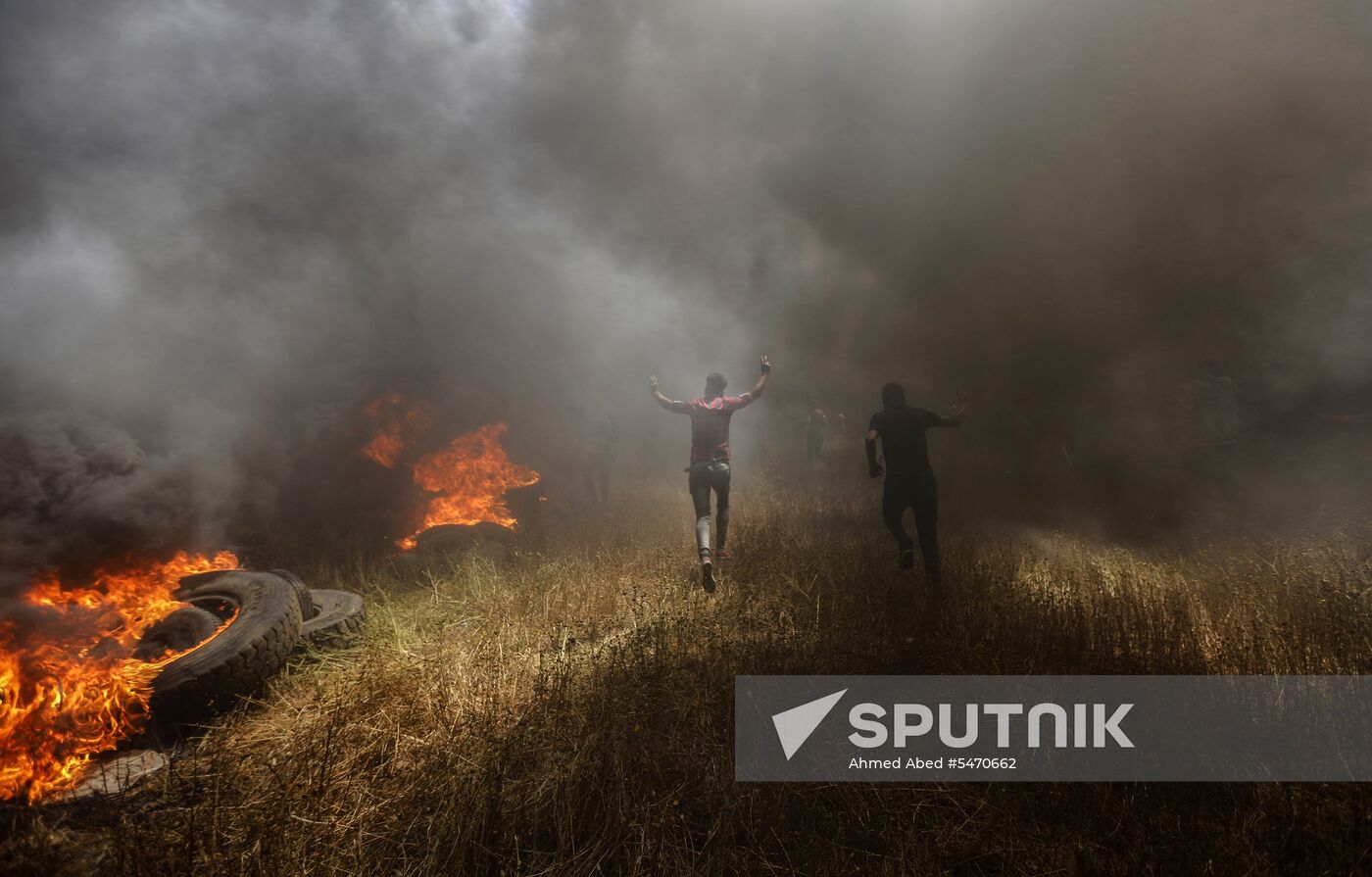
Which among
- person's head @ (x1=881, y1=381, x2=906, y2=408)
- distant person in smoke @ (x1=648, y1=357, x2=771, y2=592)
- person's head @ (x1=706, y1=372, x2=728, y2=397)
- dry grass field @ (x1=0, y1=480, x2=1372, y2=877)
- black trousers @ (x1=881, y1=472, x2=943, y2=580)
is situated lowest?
dry grass field @ (x1=0, y1=480, x2=1372, y2=877)

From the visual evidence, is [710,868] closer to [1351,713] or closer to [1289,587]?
[1351,713]

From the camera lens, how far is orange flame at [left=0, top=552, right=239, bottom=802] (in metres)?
2.81

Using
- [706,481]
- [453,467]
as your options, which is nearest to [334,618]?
[706,481]

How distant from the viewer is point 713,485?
6199 mm

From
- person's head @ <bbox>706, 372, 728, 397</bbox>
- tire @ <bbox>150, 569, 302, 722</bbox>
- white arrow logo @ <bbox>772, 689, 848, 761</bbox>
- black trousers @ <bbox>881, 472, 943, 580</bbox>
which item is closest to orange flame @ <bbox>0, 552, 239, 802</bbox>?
tire @ <bbox>150, 569, 302, 722</bbox>

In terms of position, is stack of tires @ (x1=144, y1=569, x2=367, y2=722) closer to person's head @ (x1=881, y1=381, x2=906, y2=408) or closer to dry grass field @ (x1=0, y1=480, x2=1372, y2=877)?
dry grass field @ (x1=0, y1=480, x2=1372, y2=877)

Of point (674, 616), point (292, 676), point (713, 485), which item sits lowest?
point (292, 676)

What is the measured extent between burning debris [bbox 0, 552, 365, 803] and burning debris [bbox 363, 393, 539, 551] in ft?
15.4

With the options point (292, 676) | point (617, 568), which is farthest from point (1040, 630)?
point (292, 676)

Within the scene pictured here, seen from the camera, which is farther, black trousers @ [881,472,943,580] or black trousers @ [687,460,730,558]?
black trousers @ [687,460,730,558]

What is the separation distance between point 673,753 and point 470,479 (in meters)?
8.93

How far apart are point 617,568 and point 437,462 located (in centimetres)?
623

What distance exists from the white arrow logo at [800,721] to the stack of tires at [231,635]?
385 centimetres

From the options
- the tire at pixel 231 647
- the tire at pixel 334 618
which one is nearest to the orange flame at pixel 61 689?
the tire at pixel 231 647
